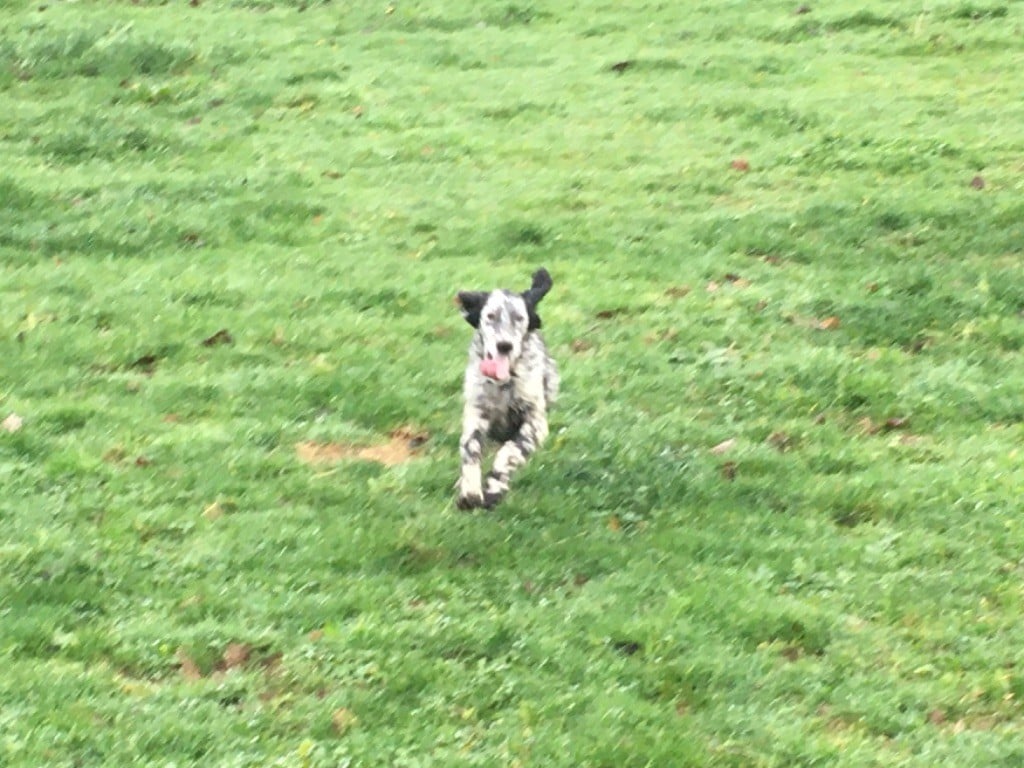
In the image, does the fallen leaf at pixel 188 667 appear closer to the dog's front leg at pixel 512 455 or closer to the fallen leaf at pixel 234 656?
the fallen leaf at pixel 234 656

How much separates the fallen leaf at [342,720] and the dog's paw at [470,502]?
6.77 feet

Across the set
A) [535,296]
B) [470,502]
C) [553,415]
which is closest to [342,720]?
[470,502]

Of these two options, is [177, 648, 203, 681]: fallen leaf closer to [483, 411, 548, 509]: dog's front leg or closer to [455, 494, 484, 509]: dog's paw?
[455, 494, 484, 509]: dog's paw

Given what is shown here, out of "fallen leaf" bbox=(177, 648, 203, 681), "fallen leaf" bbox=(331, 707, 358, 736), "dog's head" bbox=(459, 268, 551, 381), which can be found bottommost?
"fallen leaf" bbox=(331, 707, 358, 736)

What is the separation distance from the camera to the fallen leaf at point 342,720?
5.83 m

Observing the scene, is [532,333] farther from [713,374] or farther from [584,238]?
[584,238]

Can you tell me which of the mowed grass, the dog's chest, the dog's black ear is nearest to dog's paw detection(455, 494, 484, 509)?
the mowed grass

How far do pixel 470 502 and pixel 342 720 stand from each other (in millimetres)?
2166

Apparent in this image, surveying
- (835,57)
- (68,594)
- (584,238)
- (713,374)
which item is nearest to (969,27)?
(835,57)

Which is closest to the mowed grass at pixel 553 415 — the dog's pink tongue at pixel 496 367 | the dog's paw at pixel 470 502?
the dog's paw at pixel 470 502

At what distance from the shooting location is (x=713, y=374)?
980 centimetres

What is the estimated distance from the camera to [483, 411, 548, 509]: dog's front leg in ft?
25.8

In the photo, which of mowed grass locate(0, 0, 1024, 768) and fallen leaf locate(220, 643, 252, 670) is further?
fallen leaf locate(220, 643, 252, 670)

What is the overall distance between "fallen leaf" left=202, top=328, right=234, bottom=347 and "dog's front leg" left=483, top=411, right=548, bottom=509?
11.0ft
